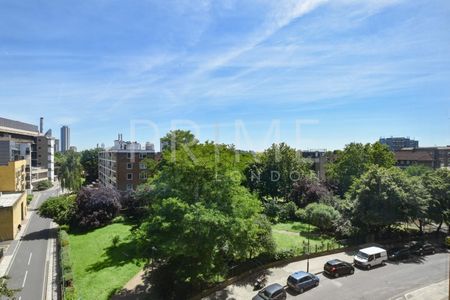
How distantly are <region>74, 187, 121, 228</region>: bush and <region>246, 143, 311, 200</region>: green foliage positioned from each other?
896 inches

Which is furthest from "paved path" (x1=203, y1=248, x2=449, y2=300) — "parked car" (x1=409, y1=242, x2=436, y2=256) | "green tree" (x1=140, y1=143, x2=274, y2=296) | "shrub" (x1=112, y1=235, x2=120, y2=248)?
"shrub" (x1=112, y1=235, x2=120, y2=248)

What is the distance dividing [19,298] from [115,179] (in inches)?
1530

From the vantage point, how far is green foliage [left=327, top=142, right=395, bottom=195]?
5506cm

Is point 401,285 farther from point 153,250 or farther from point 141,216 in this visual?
point 141,216

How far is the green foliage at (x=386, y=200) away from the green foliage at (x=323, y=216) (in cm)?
337

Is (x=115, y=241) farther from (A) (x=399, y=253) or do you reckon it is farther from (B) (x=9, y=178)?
(B) (x=9, y=178)

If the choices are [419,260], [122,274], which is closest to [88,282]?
[122,274]

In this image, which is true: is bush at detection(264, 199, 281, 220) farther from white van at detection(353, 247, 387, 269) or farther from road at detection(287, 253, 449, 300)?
road at detection(287, 253, 449, 300)

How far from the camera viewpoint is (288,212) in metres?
46.6

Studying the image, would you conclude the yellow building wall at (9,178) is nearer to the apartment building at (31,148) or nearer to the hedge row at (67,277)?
the apartment building at (31,148)

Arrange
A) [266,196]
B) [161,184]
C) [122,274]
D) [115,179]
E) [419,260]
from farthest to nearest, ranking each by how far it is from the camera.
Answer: [115,179]
[266,196]
[419,260]
[122,274]
[161,184]

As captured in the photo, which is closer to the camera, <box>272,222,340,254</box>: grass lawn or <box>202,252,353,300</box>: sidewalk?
<box>202,252,353,300</box>: sidewalk

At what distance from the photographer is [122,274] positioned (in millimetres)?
27203

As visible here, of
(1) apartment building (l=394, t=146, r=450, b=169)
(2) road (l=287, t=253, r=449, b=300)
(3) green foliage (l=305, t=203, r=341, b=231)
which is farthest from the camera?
(1) apartment building (l=394, t=146, r=450, b=169)
